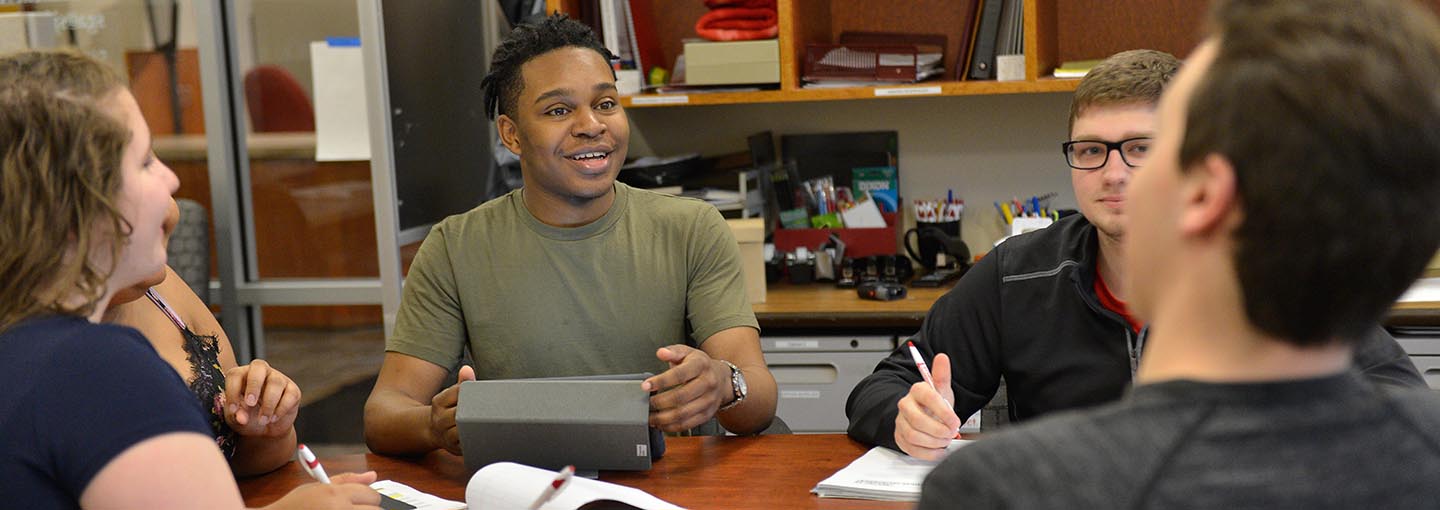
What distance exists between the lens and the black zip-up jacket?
5.63ft

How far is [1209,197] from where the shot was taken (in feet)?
2.02

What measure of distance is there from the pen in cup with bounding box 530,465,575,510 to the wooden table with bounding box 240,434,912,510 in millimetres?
199

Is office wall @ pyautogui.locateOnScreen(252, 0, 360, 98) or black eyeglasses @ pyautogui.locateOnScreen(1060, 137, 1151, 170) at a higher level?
office wall @ pyautogui.locateOnScreen(252, 0, 360, 98)

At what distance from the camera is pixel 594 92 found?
2.15 meters

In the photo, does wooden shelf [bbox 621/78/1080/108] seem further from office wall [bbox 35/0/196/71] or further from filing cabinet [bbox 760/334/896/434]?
office wall [bbox 35/0/196/71]

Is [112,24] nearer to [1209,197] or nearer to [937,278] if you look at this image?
[937,278]

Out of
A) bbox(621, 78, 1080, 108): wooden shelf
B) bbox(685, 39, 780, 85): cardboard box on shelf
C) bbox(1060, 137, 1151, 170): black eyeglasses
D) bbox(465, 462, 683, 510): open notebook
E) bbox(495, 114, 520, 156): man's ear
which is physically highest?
bbox(685, 39, 780, 85): cardboard box on shelf

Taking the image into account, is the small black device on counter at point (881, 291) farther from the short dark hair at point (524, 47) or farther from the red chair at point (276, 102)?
the red chair at point (276, 102)

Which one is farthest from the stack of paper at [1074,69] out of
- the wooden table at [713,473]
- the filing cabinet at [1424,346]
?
the wooden table at [713,473]

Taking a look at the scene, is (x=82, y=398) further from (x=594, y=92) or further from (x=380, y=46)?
(x=380, y=46)

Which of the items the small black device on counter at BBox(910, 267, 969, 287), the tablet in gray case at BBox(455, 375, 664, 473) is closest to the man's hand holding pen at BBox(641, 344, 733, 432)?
the tablet in gray case at BBox(455, 375, 664, 473)

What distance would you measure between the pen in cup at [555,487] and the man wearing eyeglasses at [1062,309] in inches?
18.0

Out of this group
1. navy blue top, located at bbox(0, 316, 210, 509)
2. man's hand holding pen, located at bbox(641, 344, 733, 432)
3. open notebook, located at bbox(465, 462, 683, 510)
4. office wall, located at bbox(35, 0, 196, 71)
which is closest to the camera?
navy blue top, located at bbox(0, 316, 210, 509)

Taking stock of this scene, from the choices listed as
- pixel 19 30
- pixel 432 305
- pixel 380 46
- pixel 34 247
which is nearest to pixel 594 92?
pixel 432 305
